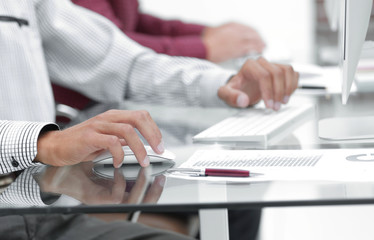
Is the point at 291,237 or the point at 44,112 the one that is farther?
the point at 291,237

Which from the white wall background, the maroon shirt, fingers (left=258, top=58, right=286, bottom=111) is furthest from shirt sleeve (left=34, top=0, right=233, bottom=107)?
the white wall background

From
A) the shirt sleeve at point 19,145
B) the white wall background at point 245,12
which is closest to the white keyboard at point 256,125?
the shirt sleeve at point 19,145

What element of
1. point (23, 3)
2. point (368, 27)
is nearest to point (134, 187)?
point (368, 27)

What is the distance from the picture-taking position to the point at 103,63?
4.96 ft

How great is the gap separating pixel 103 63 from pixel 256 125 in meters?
0.55

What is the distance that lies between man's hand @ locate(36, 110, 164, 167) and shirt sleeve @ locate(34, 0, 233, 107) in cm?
56

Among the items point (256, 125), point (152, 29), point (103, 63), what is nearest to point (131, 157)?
point (256, 125)

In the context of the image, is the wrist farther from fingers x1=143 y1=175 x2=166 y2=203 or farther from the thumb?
the thumb

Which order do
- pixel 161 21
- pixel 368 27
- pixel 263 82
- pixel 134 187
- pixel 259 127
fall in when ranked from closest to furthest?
1. pixel 134 187
2. pixel 368 27
3. pixel 259 127
4. pixel 263 82
5. pixel 161 21

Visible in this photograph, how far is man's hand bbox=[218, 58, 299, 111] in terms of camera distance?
1202mm

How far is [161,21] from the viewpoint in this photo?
2451 millimetres

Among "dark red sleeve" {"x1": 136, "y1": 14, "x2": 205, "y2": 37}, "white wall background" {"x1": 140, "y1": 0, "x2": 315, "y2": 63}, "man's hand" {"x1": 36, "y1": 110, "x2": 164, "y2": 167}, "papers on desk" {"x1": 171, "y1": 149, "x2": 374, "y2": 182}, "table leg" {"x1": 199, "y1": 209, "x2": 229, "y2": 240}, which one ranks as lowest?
"white wall background" {"x1": 140, "y1": 0, "x2": 315, "y2": 63}

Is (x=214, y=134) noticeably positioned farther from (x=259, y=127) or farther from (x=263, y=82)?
(x=263, y=82)

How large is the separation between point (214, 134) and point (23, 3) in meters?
0.57
